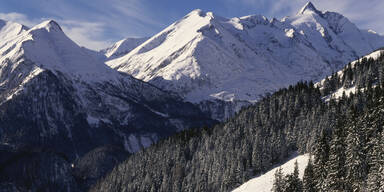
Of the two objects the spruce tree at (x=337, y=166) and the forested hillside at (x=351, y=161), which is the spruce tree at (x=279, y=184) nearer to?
the forested hillside at (x=351, y=161)

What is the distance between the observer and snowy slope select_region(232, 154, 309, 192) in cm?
14050

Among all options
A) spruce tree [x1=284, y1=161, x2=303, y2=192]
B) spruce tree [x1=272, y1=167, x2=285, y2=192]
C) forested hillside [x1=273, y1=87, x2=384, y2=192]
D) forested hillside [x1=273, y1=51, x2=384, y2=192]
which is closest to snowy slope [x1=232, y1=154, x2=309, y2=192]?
spruce tree [x1=272, y1=167, x2=285, y2=192]

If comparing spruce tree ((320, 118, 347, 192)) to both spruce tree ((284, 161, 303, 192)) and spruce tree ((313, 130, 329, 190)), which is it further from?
spruce tree ((284, 161, 303, 192))

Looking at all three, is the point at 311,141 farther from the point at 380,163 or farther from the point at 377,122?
the point at 380,163

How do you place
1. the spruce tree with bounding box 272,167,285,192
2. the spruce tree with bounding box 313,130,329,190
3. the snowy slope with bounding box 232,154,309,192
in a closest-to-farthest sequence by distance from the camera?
the spruce tree with bounding box 313,130,329,190 → the spruce tree with bounding box 272,167,285,192 → the snowy slope with bounding box 232,154,309,192

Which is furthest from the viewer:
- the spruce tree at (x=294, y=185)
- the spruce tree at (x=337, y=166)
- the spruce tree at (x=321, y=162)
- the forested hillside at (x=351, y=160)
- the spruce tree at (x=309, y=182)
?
the spruce tree at (x=294, y=185)

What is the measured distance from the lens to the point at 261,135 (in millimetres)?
186750

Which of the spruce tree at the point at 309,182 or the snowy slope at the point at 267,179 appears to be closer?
the spruce tree at the point at 309,182

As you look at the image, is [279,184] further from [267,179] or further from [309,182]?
[267,179]

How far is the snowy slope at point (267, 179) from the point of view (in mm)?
140500

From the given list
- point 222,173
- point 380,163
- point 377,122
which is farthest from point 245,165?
point 380,163

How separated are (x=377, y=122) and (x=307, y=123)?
→ 51.9 m

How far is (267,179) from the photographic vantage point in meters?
149

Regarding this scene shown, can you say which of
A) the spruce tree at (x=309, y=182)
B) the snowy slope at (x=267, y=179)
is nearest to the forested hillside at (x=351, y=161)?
the spruce tree at (x=309, y=182)
